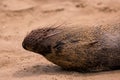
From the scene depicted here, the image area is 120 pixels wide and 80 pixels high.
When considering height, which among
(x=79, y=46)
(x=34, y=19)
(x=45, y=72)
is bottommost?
(x=45, y=72)

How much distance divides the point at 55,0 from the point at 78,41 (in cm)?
320

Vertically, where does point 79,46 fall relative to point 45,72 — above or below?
above

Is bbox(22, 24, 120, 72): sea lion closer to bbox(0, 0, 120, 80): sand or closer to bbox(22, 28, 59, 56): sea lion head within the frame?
bbox(22, 28, 59, 56): sea lion head

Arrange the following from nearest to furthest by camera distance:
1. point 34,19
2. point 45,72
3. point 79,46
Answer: point 79,46 < point 45,72 < point 34,19

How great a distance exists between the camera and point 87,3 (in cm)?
662

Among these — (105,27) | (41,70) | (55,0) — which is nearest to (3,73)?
(41,70)

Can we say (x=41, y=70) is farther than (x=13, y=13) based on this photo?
No

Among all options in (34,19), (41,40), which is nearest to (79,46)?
(41,40)

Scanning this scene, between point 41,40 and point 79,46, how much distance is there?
14.7 inches

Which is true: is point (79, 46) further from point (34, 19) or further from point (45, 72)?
point (34, 19)

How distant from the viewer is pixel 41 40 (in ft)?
12.8

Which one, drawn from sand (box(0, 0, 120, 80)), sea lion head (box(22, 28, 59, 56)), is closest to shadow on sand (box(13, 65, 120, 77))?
sand (box(0, 0, 120, 80))

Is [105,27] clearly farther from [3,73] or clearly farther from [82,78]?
[3,73]

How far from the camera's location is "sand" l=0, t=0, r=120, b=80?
432cm
